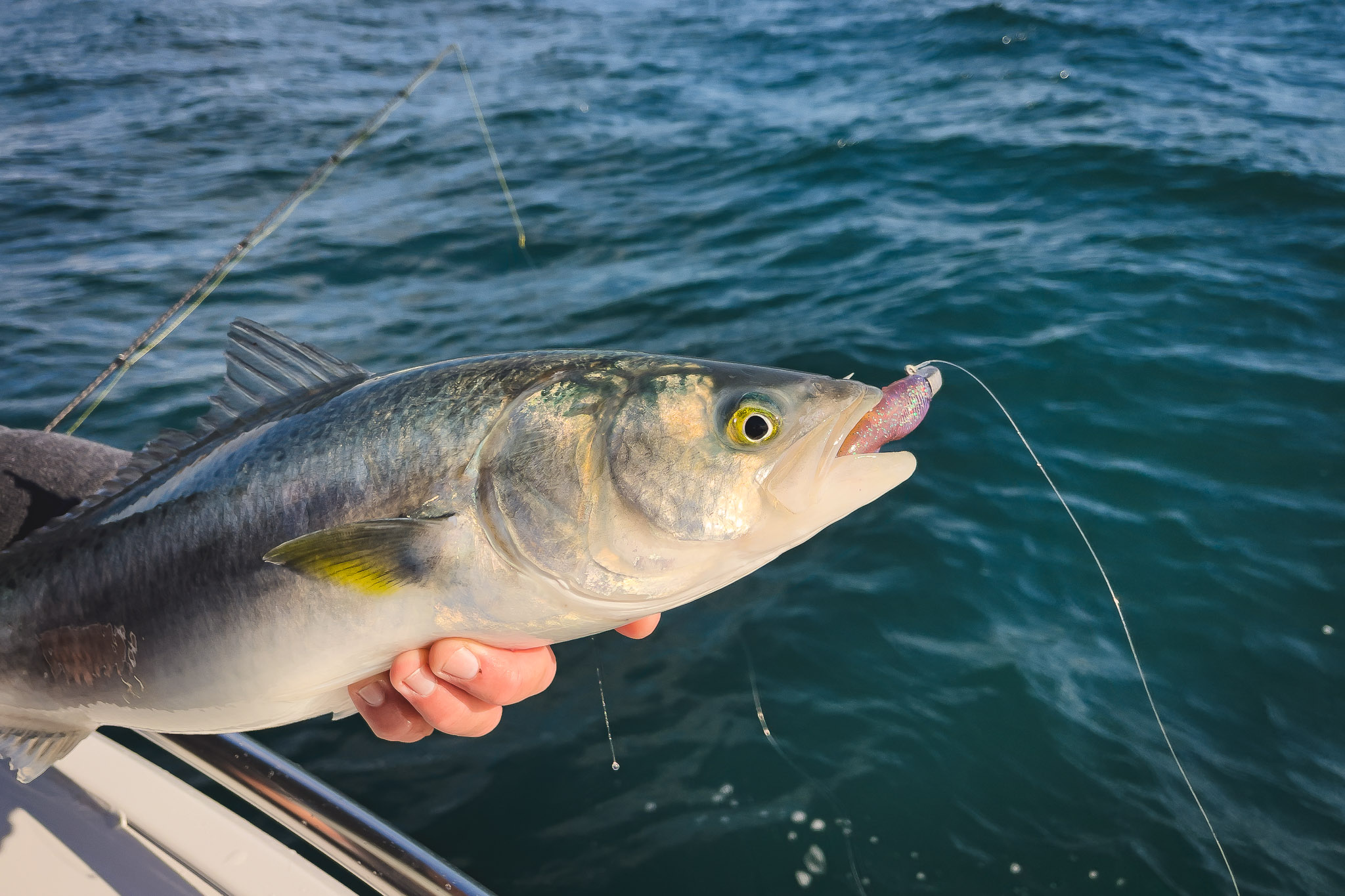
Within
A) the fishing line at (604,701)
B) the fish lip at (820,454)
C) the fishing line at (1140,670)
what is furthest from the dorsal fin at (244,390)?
the fishing line at (604,701)

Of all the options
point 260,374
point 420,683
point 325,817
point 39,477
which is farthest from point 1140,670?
point 39,477

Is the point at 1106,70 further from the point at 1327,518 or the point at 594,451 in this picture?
the point at 594,451

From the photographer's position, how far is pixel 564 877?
3459 mm

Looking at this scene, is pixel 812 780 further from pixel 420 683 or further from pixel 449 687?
A: pixel 420 683

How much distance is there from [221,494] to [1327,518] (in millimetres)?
5334

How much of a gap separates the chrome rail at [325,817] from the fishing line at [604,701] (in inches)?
58.5

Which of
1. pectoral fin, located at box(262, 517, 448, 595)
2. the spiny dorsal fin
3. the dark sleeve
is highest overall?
the spiny dorsal fin

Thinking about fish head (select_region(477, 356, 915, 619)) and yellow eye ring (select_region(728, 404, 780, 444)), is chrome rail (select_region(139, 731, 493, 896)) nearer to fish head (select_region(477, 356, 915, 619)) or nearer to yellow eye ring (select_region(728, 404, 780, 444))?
fish head (select_region(477, 356, 915, 619))

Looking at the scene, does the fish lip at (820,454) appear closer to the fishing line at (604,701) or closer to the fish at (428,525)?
the fish at (428,525)

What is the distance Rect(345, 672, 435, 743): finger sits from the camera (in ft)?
7.20

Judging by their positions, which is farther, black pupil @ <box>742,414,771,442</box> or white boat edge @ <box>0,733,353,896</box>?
white boat edge @ <box>0,733,353,896</box>

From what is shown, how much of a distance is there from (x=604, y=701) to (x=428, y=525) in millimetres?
2632

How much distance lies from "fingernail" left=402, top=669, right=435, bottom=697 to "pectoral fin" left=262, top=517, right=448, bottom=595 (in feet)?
1.04

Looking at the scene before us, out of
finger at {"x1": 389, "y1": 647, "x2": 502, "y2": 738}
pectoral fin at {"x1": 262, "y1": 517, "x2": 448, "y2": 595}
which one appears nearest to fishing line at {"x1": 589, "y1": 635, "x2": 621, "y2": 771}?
finger at {"x1": 389, "y1": 647, "x2": 502, "y2": 738}
